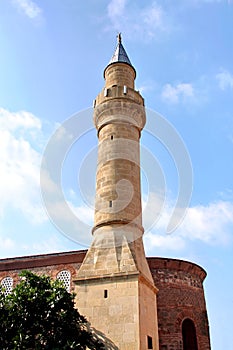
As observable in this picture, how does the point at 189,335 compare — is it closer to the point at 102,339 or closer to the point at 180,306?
the point at 180,306

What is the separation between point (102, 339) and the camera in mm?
7910

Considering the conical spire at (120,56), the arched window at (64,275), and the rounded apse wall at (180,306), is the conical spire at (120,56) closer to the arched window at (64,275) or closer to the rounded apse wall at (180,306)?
the rounded apse wall at (180,306)

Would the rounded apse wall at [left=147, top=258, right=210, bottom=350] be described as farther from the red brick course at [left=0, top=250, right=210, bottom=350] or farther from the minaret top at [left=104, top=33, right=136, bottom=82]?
the minaret top at [left=104, top=33, right=136, bottom=82]

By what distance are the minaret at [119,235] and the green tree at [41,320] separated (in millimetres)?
662

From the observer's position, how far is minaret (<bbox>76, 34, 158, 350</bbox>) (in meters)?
8.04

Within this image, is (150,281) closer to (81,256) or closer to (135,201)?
(135,201)

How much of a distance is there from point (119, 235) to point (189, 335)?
194 inches

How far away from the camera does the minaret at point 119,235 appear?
8.04 m

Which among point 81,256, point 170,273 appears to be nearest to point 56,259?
point 81,256

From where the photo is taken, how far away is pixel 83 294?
8.55m

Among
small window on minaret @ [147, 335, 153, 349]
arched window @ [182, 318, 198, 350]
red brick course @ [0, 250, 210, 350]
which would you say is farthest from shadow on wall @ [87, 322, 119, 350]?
arched window @ [182, 318, 198, 350]

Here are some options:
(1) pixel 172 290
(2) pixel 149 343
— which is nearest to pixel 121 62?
(1) pixel 172 290

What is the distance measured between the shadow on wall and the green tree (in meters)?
0.05

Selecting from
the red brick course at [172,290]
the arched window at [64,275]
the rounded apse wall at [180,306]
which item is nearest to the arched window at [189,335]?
the rounded apse wall at [180,306]
